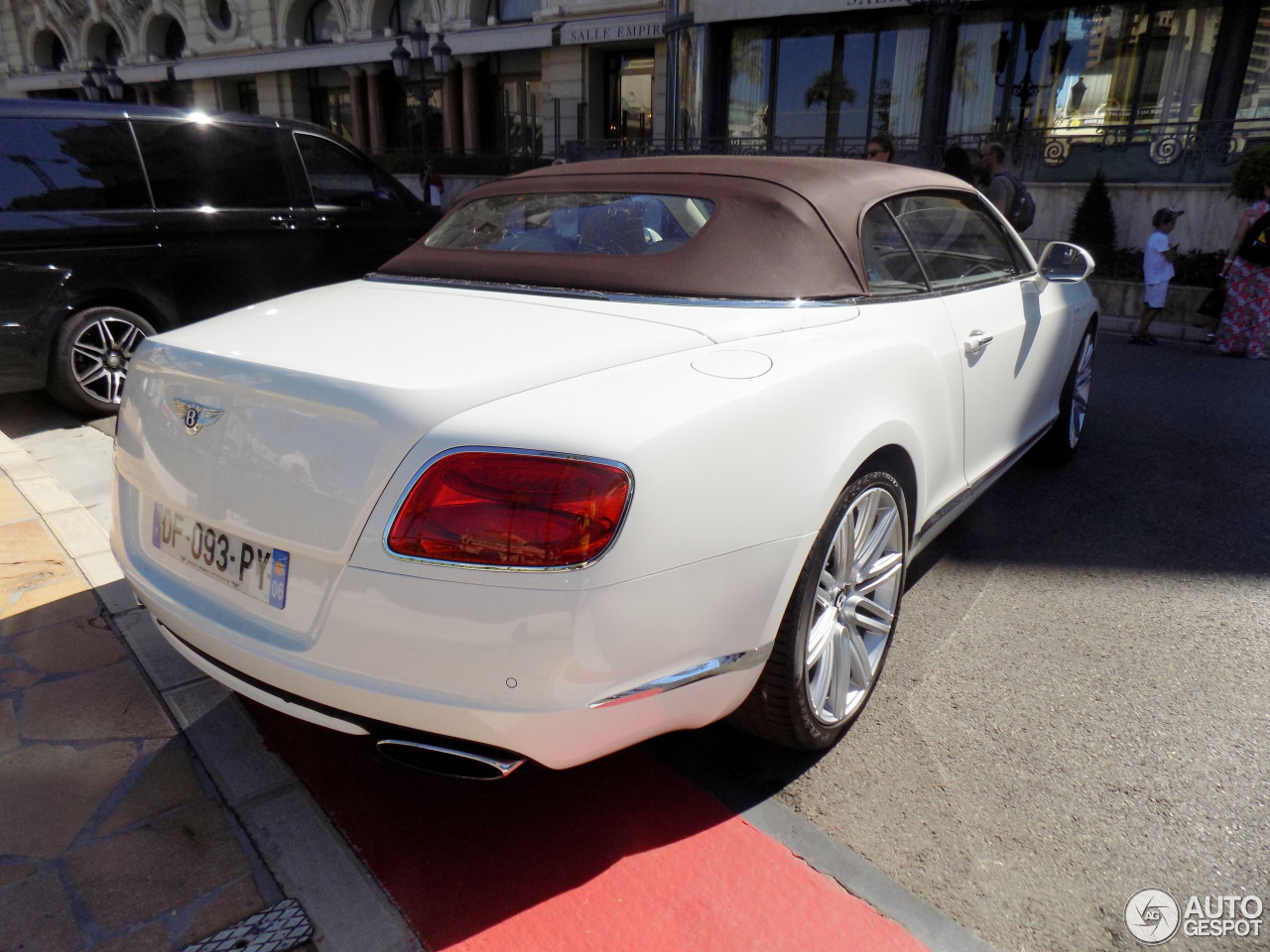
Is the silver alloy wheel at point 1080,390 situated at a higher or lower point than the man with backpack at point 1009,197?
lower

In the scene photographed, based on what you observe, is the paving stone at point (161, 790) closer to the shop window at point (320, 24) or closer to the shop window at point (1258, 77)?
the shop window at point (1258, 77)

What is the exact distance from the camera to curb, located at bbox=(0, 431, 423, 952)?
1945 millimetres

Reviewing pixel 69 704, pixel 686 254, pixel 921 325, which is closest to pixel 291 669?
pixel 69 704

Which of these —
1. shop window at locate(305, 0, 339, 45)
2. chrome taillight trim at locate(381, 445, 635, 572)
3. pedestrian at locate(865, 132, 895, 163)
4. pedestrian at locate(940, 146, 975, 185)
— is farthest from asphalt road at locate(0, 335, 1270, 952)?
shop window at locate(305, 0, 339, 45)

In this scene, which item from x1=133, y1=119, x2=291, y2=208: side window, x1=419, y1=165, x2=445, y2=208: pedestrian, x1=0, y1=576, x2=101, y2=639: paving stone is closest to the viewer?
x1=0, y1=576, x2=101, y2=639: paving stone

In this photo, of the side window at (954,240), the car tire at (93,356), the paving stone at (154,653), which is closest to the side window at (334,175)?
the car tire at (93,356)

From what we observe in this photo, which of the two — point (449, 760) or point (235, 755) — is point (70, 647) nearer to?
point (235, 755)

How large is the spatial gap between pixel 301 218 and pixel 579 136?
19441 mm

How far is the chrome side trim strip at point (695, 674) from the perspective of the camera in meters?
1.85

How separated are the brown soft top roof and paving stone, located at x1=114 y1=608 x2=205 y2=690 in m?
1.47

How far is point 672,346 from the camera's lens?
84.9 inches

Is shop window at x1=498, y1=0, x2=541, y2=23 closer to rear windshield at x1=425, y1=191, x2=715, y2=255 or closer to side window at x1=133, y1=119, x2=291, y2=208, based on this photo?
side window at x1=133, y1=119, x2=291, y2=208

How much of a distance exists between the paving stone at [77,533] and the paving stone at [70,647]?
659 mm

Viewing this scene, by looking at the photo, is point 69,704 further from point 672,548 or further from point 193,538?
point 672,548
